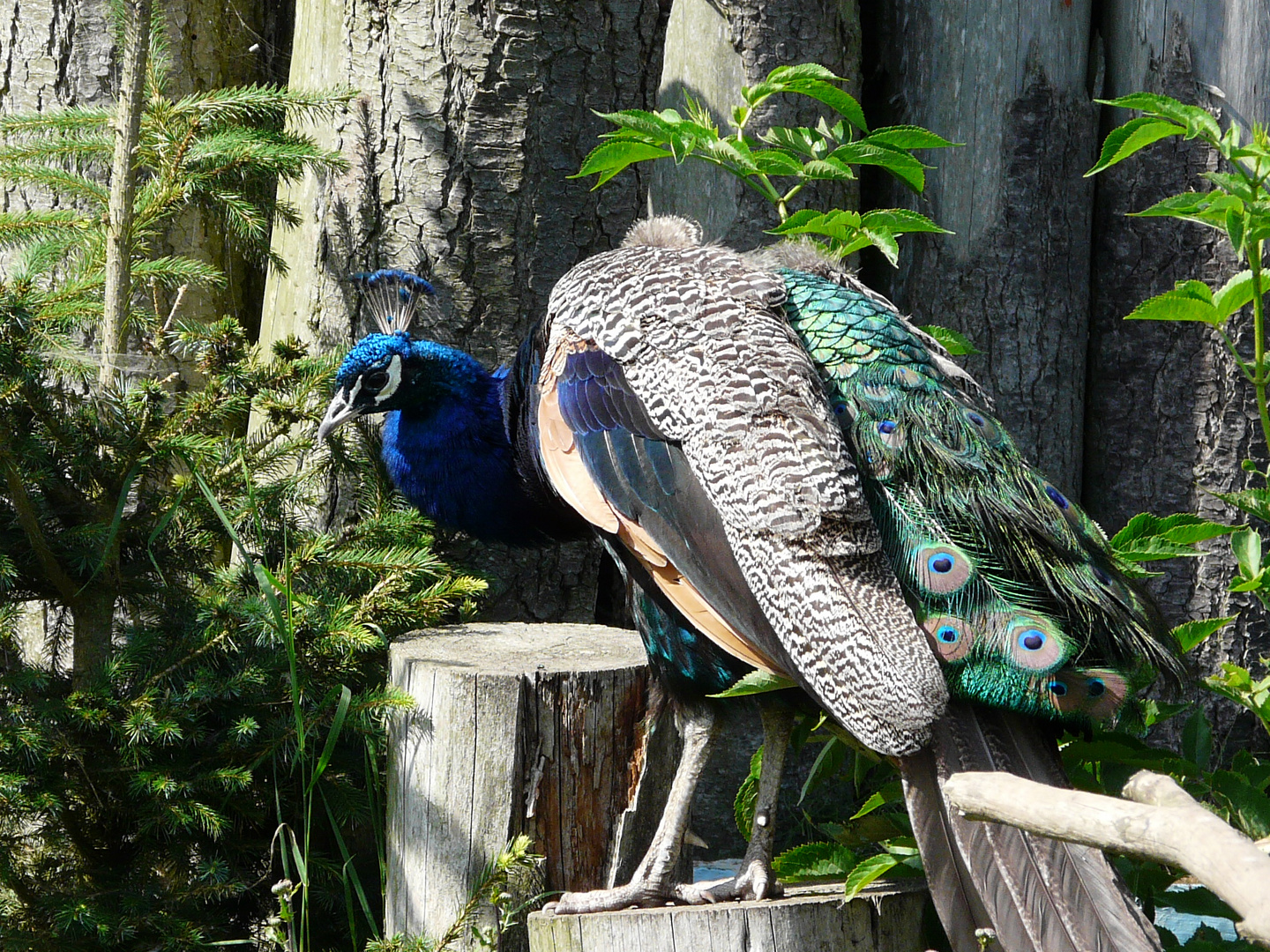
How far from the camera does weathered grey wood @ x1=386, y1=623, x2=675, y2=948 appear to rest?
2639 mm

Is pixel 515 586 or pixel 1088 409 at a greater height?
pixel 1088 409

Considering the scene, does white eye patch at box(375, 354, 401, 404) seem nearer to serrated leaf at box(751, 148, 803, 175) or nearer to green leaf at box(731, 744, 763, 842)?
serrated leaf at box(751, 148, 803, 175)

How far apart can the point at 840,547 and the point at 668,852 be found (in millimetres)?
784

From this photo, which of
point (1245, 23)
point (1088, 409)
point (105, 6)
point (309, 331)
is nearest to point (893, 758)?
point (1088, 409)

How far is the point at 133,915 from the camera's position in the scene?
273 cm

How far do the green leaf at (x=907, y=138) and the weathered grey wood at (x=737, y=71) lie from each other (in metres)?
0.94

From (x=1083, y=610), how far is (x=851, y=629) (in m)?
0.46

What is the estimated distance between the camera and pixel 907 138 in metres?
2.58

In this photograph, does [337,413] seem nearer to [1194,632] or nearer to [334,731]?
[334,731]

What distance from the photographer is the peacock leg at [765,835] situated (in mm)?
2516

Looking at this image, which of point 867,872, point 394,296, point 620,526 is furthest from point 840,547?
point 394,296

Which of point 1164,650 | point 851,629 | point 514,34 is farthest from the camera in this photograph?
point 514,34

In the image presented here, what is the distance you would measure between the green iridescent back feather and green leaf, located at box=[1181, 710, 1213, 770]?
18cm

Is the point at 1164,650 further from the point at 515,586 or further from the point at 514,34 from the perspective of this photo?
the point at 514,34
